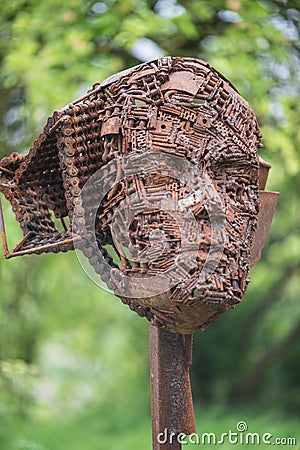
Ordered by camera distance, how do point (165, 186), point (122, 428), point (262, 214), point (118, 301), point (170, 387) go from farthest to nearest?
point (118, 301) < point (122, 428) < point (262, 214) < point (170, 387) < point (165, 186)

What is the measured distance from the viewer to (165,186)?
1755mm

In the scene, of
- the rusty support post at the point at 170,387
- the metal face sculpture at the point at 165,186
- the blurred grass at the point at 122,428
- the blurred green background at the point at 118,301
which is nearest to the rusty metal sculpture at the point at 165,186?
the metal face sculpture at the point at 165,186

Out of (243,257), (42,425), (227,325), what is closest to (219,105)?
(243,257)

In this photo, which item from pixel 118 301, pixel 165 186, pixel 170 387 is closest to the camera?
pixel 165 186

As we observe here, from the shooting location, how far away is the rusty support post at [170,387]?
6.55 feet

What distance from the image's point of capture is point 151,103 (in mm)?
1803

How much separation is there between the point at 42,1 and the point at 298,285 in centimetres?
403

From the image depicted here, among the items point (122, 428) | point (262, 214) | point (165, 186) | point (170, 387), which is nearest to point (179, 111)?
point (165, 186)

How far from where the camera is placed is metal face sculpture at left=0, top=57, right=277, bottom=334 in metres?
1.73

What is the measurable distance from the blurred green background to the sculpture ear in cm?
137

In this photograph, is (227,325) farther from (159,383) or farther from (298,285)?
(159,383)

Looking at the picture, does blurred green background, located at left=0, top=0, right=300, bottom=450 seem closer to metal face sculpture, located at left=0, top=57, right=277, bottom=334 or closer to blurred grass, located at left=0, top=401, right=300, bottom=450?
blurred grass, located at left=0, top=401, right=300, bottom=450

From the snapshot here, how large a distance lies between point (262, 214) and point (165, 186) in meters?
0.45

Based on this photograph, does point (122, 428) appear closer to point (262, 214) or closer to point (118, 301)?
point (118, 301)
